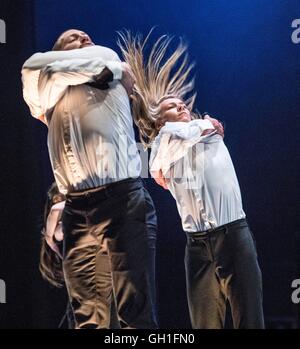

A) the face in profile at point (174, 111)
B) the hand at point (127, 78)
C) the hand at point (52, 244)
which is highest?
the hand at point (127, 78)

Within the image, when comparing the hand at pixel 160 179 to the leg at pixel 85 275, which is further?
the hand at pixel 160 179

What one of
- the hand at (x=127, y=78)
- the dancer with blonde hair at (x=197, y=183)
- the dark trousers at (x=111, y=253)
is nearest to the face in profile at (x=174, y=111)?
the dancer with blonde hair at (x=197, y=183)

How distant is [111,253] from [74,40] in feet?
2.23

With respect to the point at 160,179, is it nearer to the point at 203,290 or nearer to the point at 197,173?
the point at 197,173

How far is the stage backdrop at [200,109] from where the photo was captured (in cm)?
218

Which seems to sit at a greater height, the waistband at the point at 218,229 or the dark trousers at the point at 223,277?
the waistband at the point at 218,229

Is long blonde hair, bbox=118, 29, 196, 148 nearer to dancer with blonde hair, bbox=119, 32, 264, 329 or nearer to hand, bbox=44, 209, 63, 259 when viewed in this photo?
dancer with blonde hair, bbox=119, 32, 264, 329

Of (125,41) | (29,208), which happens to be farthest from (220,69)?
(29,208)

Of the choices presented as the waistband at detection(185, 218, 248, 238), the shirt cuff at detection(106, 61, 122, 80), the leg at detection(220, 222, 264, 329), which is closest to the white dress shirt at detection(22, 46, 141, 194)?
the shirt cuff at detection(106, 61, 122, 80)

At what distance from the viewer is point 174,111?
2.21 meters

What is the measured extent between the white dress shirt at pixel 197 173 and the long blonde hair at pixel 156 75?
0.07m

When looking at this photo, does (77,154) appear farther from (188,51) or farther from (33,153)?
(188,51)

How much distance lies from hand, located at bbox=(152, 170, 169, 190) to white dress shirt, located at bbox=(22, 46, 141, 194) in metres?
0.09

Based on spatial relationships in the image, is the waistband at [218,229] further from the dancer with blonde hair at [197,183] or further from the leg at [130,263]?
the leg at [130,263]
